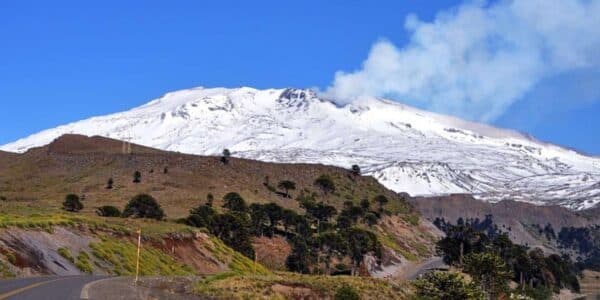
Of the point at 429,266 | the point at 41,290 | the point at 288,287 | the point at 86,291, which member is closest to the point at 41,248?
the point at 288,287

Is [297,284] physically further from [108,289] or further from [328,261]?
[328,261]

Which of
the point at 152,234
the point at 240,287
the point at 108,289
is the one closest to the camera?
the point at 108,289

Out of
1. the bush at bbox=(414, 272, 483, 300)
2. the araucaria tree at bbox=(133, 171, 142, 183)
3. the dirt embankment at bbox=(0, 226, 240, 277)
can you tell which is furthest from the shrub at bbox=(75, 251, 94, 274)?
the araucaria tree at bbox=(133, 171, 142, 183)

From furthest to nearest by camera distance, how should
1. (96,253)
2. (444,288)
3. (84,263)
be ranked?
(96,253) < (84,263) < (444,288)

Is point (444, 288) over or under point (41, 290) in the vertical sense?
under

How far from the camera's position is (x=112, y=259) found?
73.1m

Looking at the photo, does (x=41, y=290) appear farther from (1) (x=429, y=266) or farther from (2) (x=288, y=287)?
(1) (x=429, y=266)

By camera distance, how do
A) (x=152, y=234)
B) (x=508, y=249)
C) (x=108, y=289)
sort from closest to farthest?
(x=108, y=289) < (x=152, y=234) < (x=508, y=249)

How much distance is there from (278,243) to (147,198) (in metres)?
25.1

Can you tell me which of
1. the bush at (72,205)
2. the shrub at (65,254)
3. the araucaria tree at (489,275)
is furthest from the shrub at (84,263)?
the bush at (72,205)

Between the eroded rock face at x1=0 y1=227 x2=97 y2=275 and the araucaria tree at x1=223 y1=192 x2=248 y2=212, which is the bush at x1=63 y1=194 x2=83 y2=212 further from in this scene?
the eroded rock face at x1=0 y1=227 x2=97 y2=275

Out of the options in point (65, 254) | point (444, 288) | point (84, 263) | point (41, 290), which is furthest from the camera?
point (84, 263)

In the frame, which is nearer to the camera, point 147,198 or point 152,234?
point 152,234

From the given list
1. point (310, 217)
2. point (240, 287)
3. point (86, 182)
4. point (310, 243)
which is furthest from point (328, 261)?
point (240, 287)
